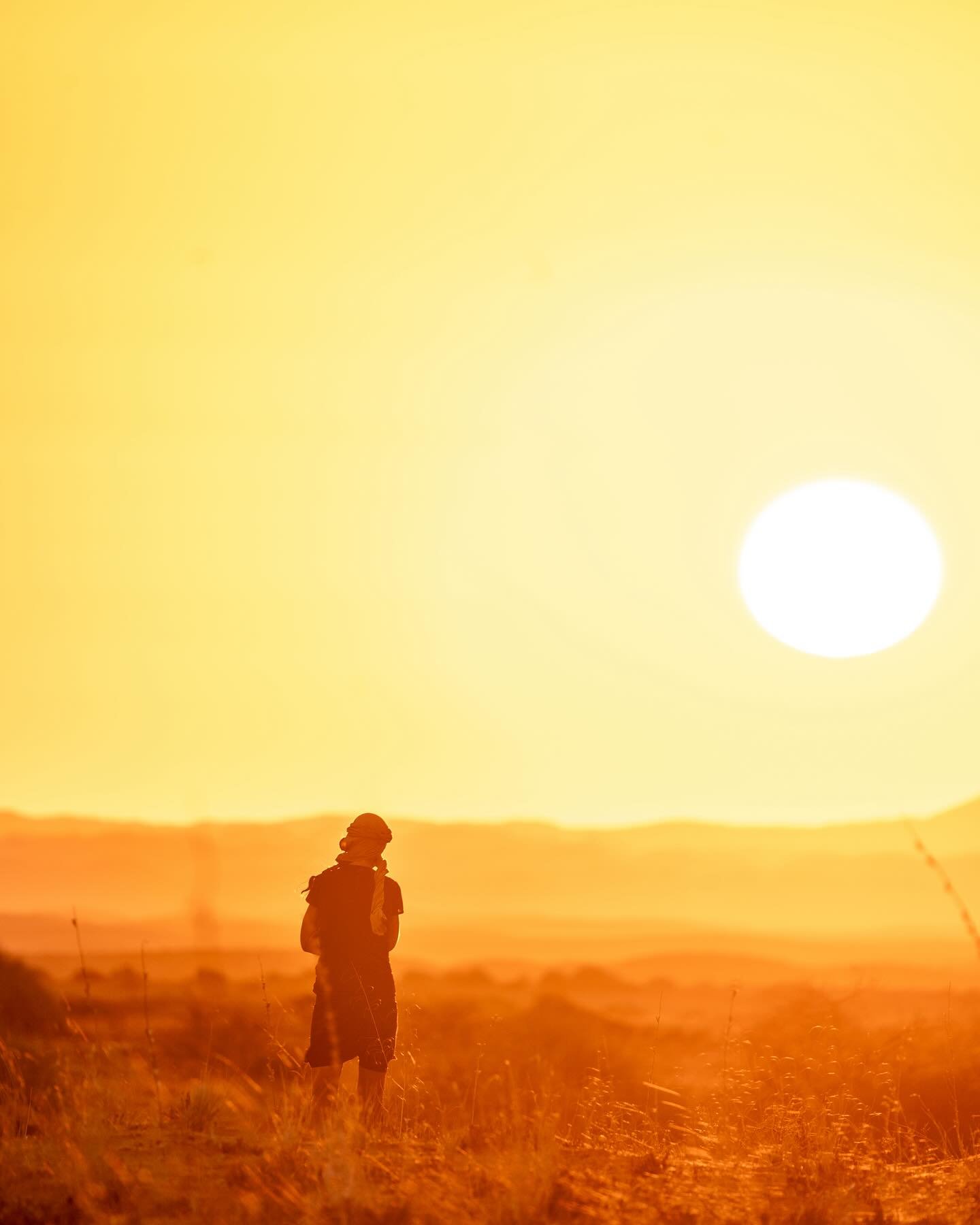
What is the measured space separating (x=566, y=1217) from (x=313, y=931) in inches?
115

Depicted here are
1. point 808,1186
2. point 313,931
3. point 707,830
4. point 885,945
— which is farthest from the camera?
point 707,830

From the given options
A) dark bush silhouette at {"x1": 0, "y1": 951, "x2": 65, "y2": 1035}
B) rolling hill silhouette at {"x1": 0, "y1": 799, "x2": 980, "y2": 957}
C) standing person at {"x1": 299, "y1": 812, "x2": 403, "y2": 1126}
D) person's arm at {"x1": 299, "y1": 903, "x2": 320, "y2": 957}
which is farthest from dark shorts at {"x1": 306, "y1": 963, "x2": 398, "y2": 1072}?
rolling hill silhouette at {"x1": 0, "y1": 799, "x2": 980, "y2": 957}

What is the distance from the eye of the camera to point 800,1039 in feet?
54.9

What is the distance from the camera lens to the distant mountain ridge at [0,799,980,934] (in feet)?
443

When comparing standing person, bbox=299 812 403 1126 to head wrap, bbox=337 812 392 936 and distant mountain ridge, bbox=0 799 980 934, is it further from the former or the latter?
distant mountain ridge, bbox=0 799 980 934

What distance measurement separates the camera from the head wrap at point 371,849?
10.0 metres

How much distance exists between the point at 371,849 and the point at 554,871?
160 metres

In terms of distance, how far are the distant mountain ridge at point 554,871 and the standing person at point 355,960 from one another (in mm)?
101247

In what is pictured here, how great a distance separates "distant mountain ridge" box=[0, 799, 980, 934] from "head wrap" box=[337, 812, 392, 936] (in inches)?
3987

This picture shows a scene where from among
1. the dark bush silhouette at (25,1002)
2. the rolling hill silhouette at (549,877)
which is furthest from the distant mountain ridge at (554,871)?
the dark bush silhouette at (25,1002)

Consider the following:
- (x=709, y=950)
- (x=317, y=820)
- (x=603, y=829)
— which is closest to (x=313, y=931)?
(x=709, y=950)

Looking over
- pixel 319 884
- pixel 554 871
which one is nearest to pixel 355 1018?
pixel 319 884

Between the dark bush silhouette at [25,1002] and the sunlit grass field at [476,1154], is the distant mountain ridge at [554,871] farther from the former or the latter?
the sunlit grass field at [476,1154]

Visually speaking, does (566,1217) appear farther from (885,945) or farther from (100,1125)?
(885,945)
